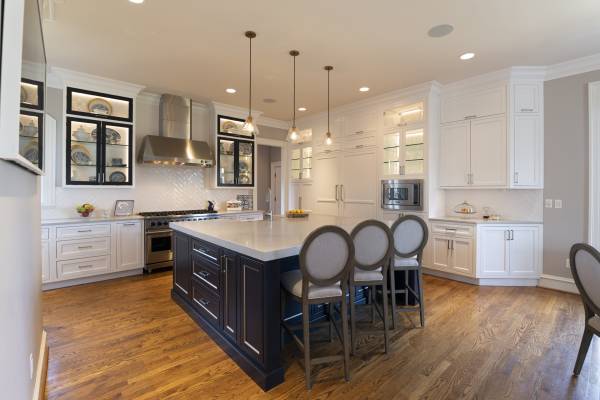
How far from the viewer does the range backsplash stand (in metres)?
→ 4.27

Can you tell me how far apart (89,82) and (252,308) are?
4149mm

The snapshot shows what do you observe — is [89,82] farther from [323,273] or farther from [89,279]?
[323,273]

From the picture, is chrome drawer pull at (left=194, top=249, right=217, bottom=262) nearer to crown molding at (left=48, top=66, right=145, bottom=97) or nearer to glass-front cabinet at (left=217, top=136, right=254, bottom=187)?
glass-front cabinet at (left=217, top=136, right=254, bottom=187)

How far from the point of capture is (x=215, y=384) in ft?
6.48

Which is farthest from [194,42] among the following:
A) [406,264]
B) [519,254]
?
Answer: [519,254]

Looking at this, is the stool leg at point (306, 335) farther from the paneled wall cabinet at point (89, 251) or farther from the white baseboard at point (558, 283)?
the white baseboard at point (558, 283)

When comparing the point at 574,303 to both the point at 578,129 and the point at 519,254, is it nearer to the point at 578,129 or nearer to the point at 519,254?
the point at 519,254

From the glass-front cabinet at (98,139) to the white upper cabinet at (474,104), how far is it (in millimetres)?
4927

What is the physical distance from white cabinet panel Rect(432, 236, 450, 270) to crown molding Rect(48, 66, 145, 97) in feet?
16.8

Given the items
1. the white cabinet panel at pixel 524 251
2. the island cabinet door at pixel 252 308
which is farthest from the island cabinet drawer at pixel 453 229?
the island cabinet door at pixel 252 308

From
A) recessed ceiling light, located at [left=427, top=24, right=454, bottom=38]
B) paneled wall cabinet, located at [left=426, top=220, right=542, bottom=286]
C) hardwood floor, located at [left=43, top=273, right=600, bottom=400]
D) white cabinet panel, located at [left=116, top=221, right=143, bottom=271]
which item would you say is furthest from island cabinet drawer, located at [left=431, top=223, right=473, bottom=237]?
white cabinet panel, located at [left=116, top=221, right=143, bottom=271]

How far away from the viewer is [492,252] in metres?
4.05

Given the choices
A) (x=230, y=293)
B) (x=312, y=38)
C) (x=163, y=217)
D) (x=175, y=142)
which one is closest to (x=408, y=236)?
(x=230, y=293)

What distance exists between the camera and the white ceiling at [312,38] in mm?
2637
